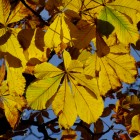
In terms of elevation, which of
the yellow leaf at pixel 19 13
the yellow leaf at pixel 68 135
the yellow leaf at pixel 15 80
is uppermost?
the yellow leaf at pixel 19 13

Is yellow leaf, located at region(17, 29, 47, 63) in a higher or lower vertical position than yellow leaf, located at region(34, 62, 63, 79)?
higher

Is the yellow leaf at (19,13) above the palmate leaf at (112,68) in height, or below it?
above

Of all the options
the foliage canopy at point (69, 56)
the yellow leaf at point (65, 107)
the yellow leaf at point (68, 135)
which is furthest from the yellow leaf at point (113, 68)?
the yellow leaf at point (68, 135)

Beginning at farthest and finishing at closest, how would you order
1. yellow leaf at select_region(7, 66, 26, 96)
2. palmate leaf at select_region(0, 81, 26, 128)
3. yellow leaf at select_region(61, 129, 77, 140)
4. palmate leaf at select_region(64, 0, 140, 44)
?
yellow leaf at select_region(61, 129, 77, 140)
palmate leaf at select_region(0, 81, 26, 128)
yellow leaf at select_region(7, 66, 26, 96)
palmate leaf at select_region(64, 0, 140, 44)

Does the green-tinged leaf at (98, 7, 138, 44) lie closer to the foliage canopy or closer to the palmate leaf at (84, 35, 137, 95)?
the foliage canopy

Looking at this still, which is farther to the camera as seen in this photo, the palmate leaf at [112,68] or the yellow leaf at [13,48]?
the palmate leaf at [112,68]

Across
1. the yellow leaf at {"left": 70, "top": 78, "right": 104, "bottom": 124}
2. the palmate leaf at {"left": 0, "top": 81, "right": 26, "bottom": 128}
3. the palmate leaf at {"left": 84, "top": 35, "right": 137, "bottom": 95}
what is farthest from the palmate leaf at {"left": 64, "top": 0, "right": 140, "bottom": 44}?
the palmate leaf at {"left": 0, "top": 81, "right": 26, "bottom": 128}

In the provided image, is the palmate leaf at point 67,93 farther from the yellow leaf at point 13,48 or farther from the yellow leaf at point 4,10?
the yellow leaf at point 4,10

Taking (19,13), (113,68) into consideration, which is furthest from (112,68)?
(19,13)

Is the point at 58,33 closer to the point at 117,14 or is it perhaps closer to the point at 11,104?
the point at 117,14
